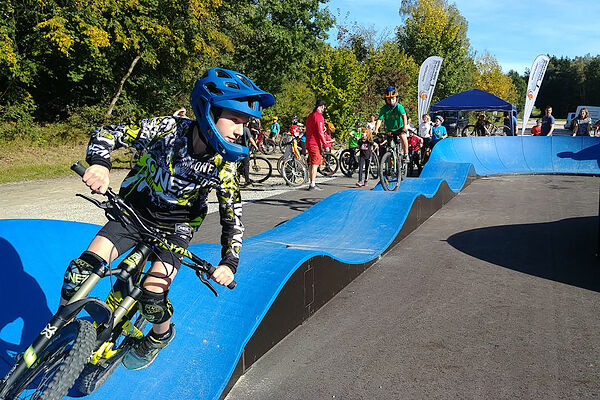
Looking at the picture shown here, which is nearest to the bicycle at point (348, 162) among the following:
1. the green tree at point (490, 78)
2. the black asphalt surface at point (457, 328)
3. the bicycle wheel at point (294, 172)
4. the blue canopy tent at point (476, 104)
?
the bicycle wheel at point (294, 172)

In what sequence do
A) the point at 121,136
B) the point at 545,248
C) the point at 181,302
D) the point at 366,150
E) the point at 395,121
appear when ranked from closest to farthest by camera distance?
the point at 121,136
the point at 181,302
the point at 545,248
the point at 395,121
the point at 366,150

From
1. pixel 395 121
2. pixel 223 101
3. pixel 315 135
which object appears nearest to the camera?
pixel 223 101

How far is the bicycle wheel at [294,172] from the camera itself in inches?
546

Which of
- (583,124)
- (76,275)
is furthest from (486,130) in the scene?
(76,275)

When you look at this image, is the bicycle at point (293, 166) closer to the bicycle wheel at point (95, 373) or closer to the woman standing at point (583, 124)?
the bicycle wheel at point (95, 373)

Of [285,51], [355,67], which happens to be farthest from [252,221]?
[285,51]

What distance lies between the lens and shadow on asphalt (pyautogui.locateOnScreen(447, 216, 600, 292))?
588cm

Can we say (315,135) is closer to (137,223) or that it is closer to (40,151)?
(137,223)

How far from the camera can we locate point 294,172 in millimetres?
13992

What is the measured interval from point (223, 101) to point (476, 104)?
1056 inches

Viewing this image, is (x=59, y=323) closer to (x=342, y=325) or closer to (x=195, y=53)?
(x=342, y=325)

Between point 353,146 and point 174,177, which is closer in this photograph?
point 174,177

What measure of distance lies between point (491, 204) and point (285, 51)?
80.6 ft

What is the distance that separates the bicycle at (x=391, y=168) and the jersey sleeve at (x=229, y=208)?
8221mm
